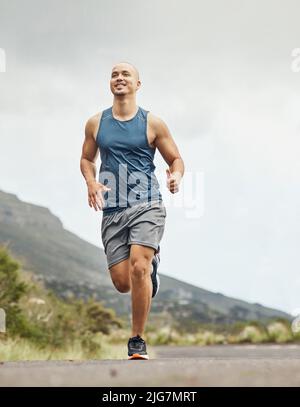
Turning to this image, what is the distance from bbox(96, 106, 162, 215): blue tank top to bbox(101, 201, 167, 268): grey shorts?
0.18 ft

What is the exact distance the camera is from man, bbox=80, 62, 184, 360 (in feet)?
20.2

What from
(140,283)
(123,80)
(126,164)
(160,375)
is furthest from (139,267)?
(160,375)

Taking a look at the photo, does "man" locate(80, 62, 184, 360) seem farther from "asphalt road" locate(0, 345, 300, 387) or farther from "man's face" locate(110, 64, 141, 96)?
"asphalt road" locate(0, 345, 300, 387)

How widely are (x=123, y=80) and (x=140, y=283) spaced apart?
1.52m

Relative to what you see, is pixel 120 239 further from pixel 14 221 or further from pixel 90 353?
pixel 14 221

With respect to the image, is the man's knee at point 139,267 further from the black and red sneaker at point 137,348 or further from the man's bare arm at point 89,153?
the man's bare arm at point 89,153

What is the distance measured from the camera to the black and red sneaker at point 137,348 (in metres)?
6.08

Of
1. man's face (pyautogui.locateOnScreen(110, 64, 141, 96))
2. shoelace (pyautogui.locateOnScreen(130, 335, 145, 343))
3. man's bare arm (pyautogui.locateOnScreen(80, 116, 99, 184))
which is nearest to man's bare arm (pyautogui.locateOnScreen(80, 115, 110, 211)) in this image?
man's bare arm (pyautogui.locateOnScreen(80, 116, 99, 184))

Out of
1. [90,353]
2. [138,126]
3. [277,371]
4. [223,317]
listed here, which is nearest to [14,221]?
[223,317]

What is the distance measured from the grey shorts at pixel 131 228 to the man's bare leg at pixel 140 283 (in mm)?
66

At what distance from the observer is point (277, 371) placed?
392 centimetres

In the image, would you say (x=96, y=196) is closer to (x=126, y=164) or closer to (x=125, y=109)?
(x=126, y=164)

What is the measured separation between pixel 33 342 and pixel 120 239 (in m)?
7.76
